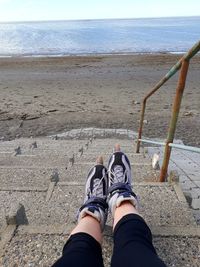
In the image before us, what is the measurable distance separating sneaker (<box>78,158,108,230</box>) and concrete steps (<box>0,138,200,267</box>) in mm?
128

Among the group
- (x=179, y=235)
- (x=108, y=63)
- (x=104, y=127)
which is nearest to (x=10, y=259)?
(x=179, y=235)

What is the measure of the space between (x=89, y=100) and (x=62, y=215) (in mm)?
9735

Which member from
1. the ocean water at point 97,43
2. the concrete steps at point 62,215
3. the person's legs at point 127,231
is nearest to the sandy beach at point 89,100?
the concrete steps at point 62,215

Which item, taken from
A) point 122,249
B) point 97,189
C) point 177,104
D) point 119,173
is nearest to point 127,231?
point 122,249

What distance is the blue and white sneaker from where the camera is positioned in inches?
73.7

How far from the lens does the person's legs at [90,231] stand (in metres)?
1.37

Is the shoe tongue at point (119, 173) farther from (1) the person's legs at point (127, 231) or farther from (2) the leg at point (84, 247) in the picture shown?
(2) the leg at point (84, 247)

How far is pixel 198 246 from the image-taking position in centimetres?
174

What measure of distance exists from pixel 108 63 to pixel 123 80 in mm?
7113

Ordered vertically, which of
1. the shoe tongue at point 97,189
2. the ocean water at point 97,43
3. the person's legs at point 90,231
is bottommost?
the ocean water at point 97,43

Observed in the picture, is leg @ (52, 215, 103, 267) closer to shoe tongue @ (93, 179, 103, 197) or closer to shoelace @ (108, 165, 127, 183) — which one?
shoe tongue @ (93, 179, 103, 197)

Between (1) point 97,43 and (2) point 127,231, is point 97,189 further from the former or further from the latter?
(1) point 97,43

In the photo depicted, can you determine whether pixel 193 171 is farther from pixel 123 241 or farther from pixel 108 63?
pixel 108 63

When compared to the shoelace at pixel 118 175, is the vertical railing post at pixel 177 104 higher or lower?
higher
